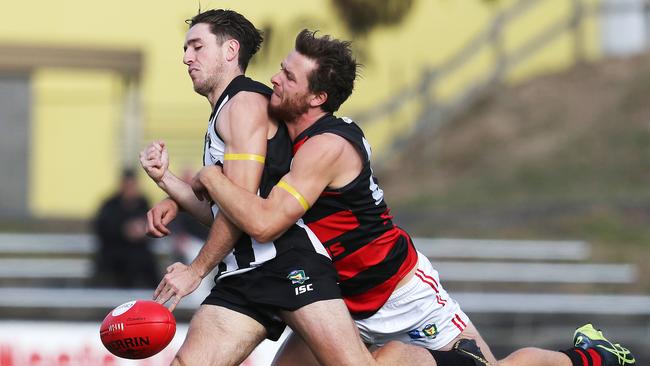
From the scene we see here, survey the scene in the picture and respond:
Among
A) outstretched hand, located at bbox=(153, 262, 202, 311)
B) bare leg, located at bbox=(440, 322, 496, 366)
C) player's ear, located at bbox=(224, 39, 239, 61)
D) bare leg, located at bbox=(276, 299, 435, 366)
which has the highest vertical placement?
player's ear, located at bbox=(224, 39, 239, 61)

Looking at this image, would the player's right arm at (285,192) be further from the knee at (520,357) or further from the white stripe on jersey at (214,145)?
the knee at (520,357)

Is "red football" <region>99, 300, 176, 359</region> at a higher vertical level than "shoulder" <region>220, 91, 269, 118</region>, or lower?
lower

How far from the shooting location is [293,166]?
17.1 feet

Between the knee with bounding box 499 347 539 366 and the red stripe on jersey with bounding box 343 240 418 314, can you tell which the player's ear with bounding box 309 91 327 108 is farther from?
the knee with bounding box 499 347 539 366

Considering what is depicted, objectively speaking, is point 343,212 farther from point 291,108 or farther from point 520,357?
point 520,357

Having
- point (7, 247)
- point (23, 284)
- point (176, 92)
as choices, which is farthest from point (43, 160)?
point (23, 284)

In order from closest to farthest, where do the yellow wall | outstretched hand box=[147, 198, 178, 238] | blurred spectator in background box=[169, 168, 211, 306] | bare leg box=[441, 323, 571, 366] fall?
outstretched hand box=[147, 198, 178, 238], bare leg box=[441, 323, 571, 366], blurred spectator in background box=[169, 168, 211, 306], the yellow wall

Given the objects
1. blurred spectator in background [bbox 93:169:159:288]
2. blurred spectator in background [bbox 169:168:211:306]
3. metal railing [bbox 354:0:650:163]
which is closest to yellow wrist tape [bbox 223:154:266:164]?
blurred spectator in background [bbox 169:168:211:306]

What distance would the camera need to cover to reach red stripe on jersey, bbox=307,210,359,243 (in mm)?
5371

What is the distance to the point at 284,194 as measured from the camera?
16.9ft

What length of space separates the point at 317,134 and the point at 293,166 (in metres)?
0.18

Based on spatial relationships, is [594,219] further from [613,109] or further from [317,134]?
[317,134]

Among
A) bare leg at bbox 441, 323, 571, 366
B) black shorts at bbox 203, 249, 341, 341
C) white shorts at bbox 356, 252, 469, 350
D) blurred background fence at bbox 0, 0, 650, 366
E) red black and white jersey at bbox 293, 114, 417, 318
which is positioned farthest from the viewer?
blurred background fence at bbox 0, 0, 650, 366

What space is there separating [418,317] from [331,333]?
0.56 m
